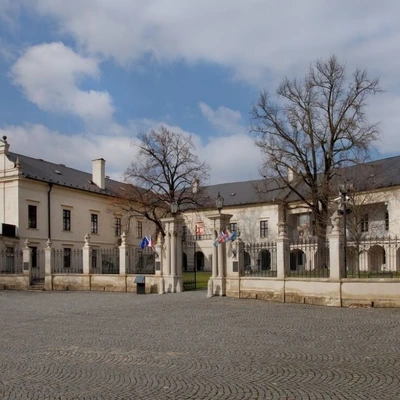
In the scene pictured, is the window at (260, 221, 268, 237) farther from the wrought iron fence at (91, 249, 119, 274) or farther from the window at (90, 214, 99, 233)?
the wrought iron fence at (91, 249, 119, 274)

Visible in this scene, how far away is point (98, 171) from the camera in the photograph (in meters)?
50.8

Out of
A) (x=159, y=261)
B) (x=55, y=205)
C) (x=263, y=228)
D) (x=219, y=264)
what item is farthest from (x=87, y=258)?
(x=263, y=228)

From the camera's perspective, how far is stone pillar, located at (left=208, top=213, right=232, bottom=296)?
21234 mm

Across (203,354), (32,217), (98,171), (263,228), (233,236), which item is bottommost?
(203,354)

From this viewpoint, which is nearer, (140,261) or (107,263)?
(140,261)

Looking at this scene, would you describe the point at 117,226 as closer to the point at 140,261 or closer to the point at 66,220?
the point at 66,220

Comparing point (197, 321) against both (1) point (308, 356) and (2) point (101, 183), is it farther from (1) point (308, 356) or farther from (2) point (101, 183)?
(2) point (101, 183)

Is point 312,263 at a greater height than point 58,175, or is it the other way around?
point 58,175

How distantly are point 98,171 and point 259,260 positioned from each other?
108 ft

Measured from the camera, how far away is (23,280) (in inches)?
1163

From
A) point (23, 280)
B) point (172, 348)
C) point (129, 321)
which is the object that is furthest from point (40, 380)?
point (23, 280)

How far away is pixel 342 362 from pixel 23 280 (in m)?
24.5

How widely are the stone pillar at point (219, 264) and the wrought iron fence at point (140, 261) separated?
5253mm

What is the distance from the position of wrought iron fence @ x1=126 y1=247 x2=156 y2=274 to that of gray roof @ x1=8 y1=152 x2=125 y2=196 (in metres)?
17.4
